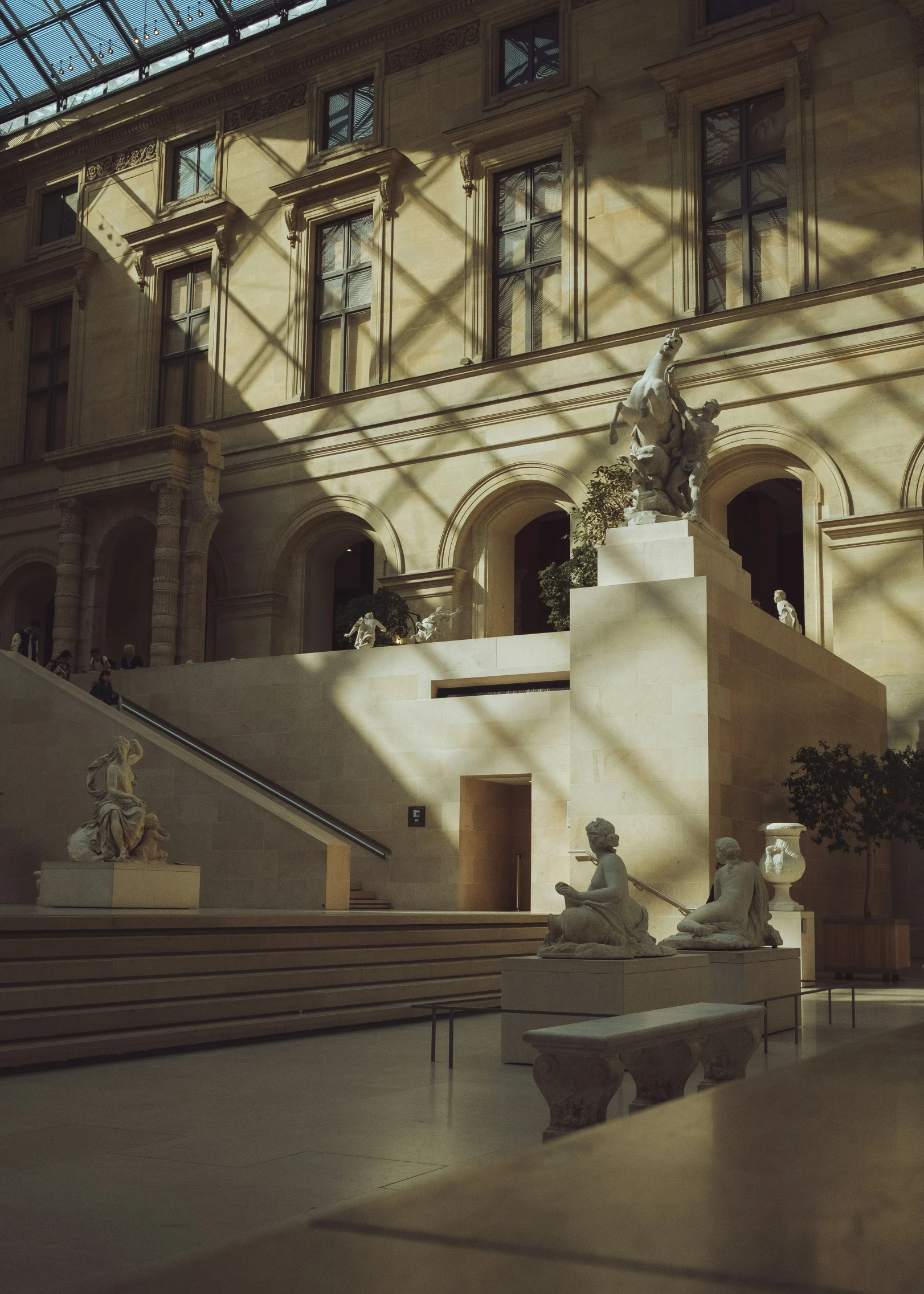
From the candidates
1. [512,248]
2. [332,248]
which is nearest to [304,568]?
[332,248]

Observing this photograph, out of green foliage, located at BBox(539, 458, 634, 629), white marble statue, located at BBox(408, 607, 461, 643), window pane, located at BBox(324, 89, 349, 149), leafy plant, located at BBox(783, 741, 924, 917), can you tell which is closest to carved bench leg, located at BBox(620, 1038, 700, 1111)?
leafy plant, located at BBox(783, 741, 924, 917)

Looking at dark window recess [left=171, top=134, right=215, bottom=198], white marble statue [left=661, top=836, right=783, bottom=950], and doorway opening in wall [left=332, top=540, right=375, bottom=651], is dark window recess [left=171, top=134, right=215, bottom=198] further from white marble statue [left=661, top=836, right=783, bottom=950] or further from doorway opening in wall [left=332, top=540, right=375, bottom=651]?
white marble statue [left=661, top=836, right=783, bottom=950]

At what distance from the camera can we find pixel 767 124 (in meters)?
26.7

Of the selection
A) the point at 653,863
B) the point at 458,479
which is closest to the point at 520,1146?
the point at 653,863

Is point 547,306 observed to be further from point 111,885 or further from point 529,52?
point 111,885

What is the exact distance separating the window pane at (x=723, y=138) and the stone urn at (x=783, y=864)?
1548cm

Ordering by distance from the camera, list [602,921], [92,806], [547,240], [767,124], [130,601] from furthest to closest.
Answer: [130,601]
[547,240]
[767,124]
[92,806]
[602,921]

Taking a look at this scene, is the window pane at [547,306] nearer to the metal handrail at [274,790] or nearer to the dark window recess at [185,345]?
the dark window recess at [185,345]

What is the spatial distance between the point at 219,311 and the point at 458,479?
8814 mm

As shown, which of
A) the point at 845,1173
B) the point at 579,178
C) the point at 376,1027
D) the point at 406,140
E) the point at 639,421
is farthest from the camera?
the point at 406,140

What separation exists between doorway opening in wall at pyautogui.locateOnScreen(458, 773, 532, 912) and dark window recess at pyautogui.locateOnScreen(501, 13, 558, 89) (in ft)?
54.4

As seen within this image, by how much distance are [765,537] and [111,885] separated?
22.7 metres

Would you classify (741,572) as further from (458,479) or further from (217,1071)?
(217,1071)

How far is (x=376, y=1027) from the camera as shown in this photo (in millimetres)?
12633
